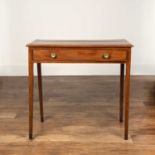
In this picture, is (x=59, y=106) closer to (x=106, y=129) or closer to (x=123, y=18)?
(x=106, y=129)

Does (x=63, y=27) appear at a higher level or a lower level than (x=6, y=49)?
higher

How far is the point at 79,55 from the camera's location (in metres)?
1.92

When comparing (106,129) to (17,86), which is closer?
(106,129)

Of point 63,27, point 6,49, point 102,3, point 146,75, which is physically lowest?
point 146,75

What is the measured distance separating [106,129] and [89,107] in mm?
529

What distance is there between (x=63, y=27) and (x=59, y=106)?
1.51 m

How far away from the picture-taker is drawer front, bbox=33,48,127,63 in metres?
1.91

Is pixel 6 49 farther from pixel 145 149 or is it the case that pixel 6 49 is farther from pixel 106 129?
pixel 145 149

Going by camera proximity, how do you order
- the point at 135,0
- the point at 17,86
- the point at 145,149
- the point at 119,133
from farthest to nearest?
the point at 135,0 < the point at 17,86 < the point at 119,133 < the point at 145,149

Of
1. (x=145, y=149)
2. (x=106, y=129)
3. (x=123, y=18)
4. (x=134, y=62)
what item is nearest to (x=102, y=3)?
(x=123, y=18)

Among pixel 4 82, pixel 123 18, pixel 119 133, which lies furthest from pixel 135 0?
pixel 119 133

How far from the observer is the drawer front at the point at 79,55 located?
1.91 metres

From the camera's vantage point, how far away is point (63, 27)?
3.93 m

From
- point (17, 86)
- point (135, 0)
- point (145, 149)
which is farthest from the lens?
point (135, 0)
